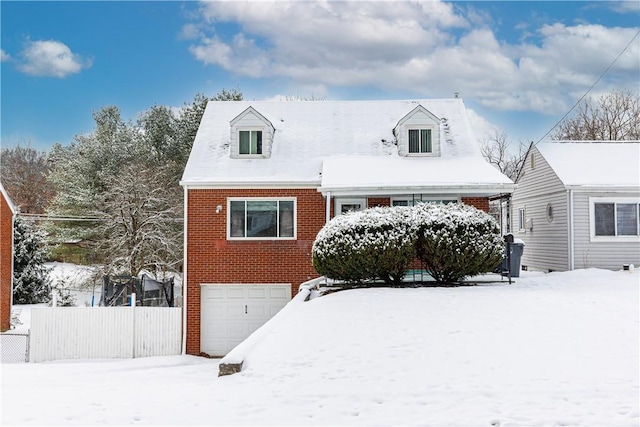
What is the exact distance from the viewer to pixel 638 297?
12.1m

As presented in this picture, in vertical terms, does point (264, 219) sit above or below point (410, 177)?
below

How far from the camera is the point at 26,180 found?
43.0 m

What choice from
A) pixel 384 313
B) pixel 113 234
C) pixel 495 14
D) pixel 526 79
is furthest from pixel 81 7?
pixel 526 79

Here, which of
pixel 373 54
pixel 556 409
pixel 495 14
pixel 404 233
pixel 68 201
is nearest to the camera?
pixel 556 409

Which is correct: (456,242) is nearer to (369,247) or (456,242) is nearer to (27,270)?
(369,247)

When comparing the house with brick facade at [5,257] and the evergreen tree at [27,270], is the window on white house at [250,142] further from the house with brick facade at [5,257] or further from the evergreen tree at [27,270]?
the evergreen tree at [27,270]

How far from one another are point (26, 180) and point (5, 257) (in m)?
25.2

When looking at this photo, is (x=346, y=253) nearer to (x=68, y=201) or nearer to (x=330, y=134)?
(x=330, y=134)

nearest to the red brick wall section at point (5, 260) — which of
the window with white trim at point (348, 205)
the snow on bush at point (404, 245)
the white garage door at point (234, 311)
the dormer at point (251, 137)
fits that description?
the white garage door at point (234, 311)

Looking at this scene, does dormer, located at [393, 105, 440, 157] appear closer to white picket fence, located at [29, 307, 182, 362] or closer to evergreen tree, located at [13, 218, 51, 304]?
white picket fence, located at [29, 307, 182, 362]

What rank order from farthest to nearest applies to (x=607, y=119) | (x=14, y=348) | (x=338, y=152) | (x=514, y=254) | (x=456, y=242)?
1. (x=607, y=119)
2. (x=338, y=152)
3. (x=14, y=348)
4. (x=514, y=254)
5. (x=456, y=242)

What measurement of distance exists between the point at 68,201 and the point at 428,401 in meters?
27.6

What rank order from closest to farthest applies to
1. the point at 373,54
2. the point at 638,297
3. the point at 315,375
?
1. the point at 315,375
2. the point at 638,297
3. the point at 373,54

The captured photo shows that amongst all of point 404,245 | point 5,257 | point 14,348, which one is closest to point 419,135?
point 404,245
